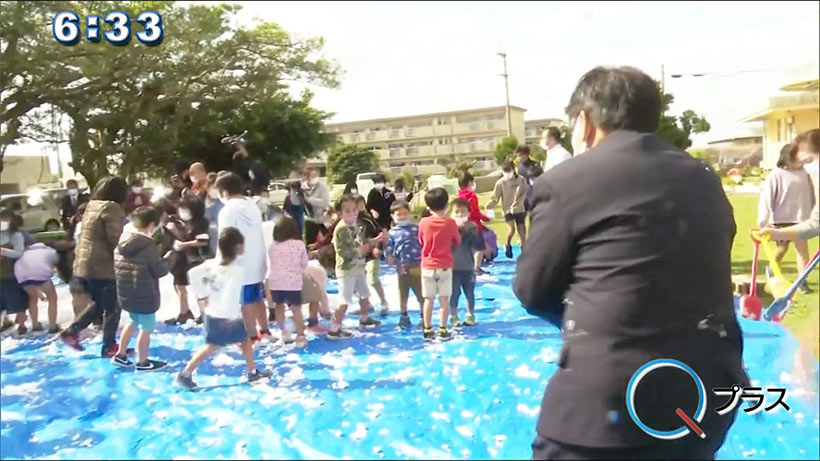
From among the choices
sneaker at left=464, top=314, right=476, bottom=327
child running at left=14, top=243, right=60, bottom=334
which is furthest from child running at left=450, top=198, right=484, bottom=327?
child running at left=14, top=243, right=60, bottom=334

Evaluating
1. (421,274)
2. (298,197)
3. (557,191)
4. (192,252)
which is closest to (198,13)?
(298,197)

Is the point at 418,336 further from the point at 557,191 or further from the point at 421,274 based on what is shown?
the point at 557,191

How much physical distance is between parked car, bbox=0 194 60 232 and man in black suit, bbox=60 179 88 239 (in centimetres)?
5

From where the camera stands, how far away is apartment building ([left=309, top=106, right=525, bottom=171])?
2.42 metres

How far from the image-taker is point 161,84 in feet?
8.11

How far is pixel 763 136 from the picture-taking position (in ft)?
8.38

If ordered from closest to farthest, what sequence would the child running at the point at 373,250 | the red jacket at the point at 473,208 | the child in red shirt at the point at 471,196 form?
the child running at the point at 373,250
the child in red shirt at the point at 471,196
the red jacket at the point at 473,208

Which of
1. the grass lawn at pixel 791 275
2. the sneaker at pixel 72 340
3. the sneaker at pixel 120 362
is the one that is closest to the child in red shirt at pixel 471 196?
the grass lawn at pixel 791 275

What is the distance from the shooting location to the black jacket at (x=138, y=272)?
8.13 feet

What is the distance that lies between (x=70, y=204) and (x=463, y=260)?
6.31 feet

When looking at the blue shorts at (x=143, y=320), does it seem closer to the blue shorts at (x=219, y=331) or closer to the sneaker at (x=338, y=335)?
the blue shorts at (x=219, y=331)

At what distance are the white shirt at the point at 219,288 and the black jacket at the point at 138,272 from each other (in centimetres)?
26

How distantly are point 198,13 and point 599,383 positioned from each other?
87.9 inches

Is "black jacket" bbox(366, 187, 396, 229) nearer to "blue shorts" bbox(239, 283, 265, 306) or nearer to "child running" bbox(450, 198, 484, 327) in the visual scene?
"child running" bbox(450, 198, 484, 327)
